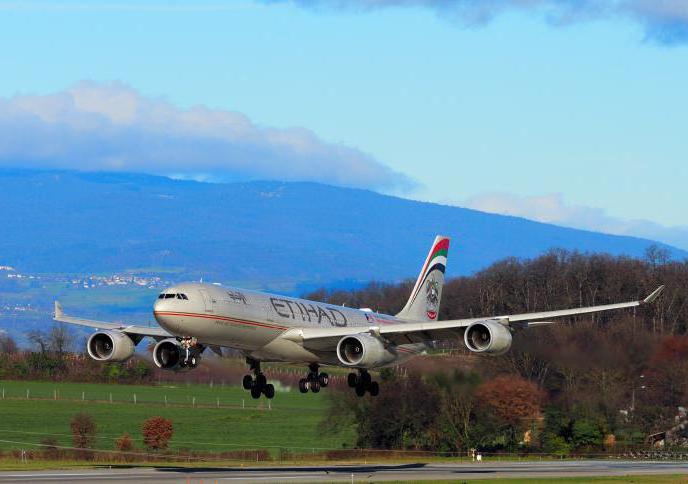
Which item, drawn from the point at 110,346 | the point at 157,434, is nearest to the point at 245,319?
the point at 110,346

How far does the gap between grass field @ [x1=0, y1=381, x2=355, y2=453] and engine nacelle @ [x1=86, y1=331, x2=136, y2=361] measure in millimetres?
40057

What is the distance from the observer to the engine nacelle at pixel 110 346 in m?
70.6

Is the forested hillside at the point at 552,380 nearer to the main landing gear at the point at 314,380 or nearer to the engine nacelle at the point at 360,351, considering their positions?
the engine nacelle at the point at 360,351

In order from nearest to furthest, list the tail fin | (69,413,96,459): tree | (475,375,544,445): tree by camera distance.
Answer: the tail fin, (475,375,544,445): tree, (69,413,96,459): tree

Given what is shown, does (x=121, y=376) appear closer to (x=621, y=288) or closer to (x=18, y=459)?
(x=18, y=459)

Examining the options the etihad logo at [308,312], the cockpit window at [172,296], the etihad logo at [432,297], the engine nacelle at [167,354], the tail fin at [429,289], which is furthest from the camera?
the etihad logo at [432,297]

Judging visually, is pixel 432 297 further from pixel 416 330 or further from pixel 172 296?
pixel 172 296

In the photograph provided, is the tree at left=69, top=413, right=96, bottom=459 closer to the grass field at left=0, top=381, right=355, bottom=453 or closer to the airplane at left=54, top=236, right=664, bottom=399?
the grass field at left=0, top=381, right=355, bottom=453

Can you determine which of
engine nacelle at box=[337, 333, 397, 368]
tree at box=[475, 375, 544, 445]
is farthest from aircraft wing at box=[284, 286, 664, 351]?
tree at box=[475, 375, 544, 445]

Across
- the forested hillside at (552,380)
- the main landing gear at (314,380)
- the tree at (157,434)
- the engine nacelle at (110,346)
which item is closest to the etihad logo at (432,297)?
the forested hillside at (552,380)

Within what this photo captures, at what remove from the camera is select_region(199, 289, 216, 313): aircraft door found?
64.1m

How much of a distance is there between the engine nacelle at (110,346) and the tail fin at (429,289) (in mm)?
18885

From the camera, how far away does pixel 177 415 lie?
139 m

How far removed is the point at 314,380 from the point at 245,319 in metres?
7.87
